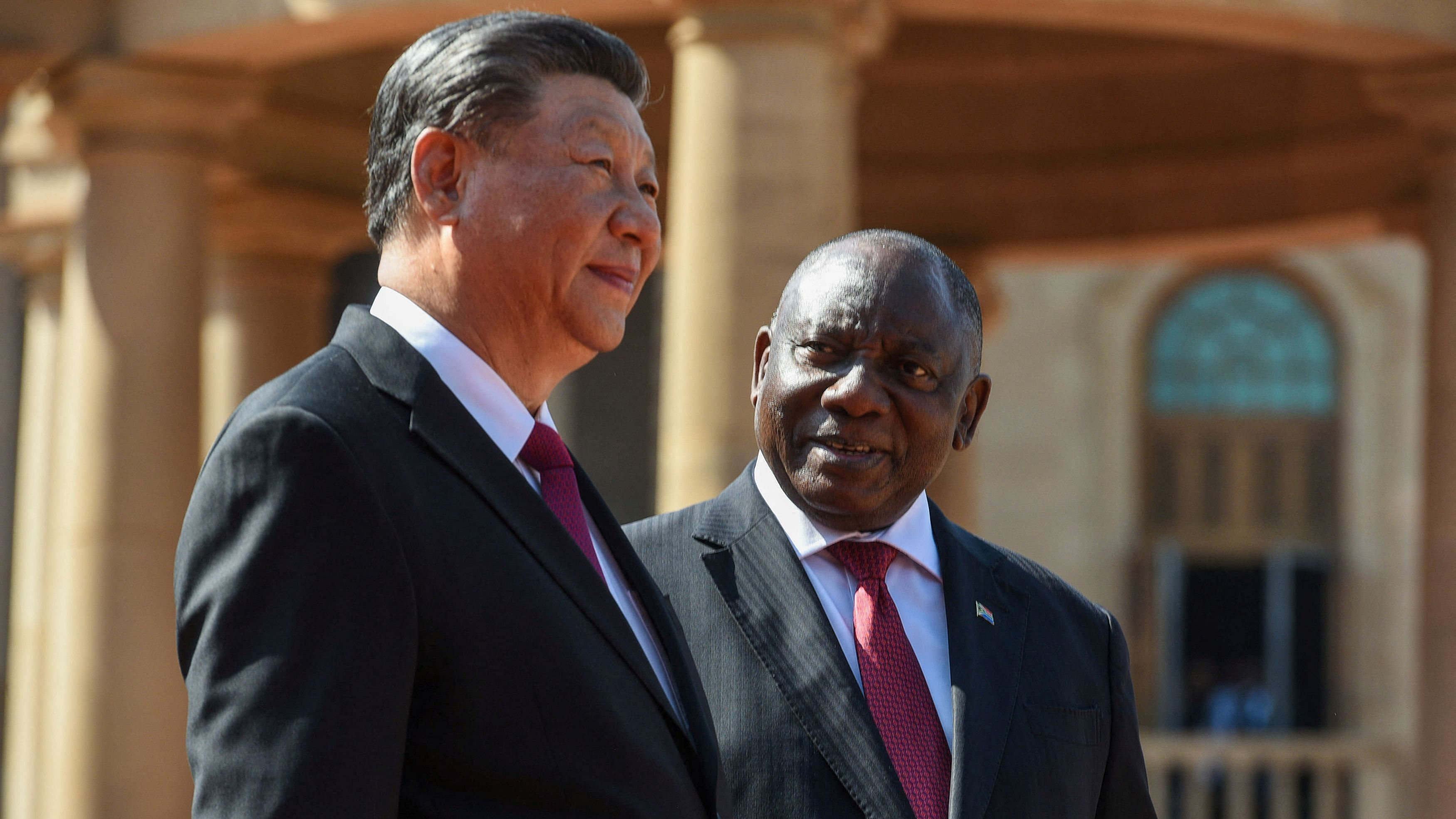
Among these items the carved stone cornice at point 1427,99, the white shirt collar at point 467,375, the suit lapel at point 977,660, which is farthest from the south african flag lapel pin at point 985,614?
the carved stone cornice at point 1427,99

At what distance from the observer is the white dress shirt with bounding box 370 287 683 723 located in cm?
301

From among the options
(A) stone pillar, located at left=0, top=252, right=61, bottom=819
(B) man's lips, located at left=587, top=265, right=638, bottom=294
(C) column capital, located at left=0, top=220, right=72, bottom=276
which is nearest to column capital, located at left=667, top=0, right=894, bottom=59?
(B) man's lips, located at left=587, top=265, right=638, bottom=294

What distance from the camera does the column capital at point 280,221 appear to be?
46.4ft

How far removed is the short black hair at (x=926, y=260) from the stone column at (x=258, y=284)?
1046 centimetres

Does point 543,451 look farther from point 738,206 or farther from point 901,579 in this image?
point 738,206

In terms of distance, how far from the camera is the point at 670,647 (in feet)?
10.4

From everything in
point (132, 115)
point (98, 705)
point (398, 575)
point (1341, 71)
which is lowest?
point (98, 705)

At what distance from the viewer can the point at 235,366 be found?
14.2m

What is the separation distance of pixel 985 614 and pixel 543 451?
132cm

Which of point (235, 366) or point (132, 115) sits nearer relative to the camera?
point (132, 115)

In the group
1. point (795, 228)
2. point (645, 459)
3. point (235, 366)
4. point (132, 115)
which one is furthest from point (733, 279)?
point (645, 459)

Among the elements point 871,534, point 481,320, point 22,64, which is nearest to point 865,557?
point 871,534

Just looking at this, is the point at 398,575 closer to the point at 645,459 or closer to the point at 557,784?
the point at 557,784

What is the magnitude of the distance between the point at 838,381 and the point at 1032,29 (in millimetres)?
12617
